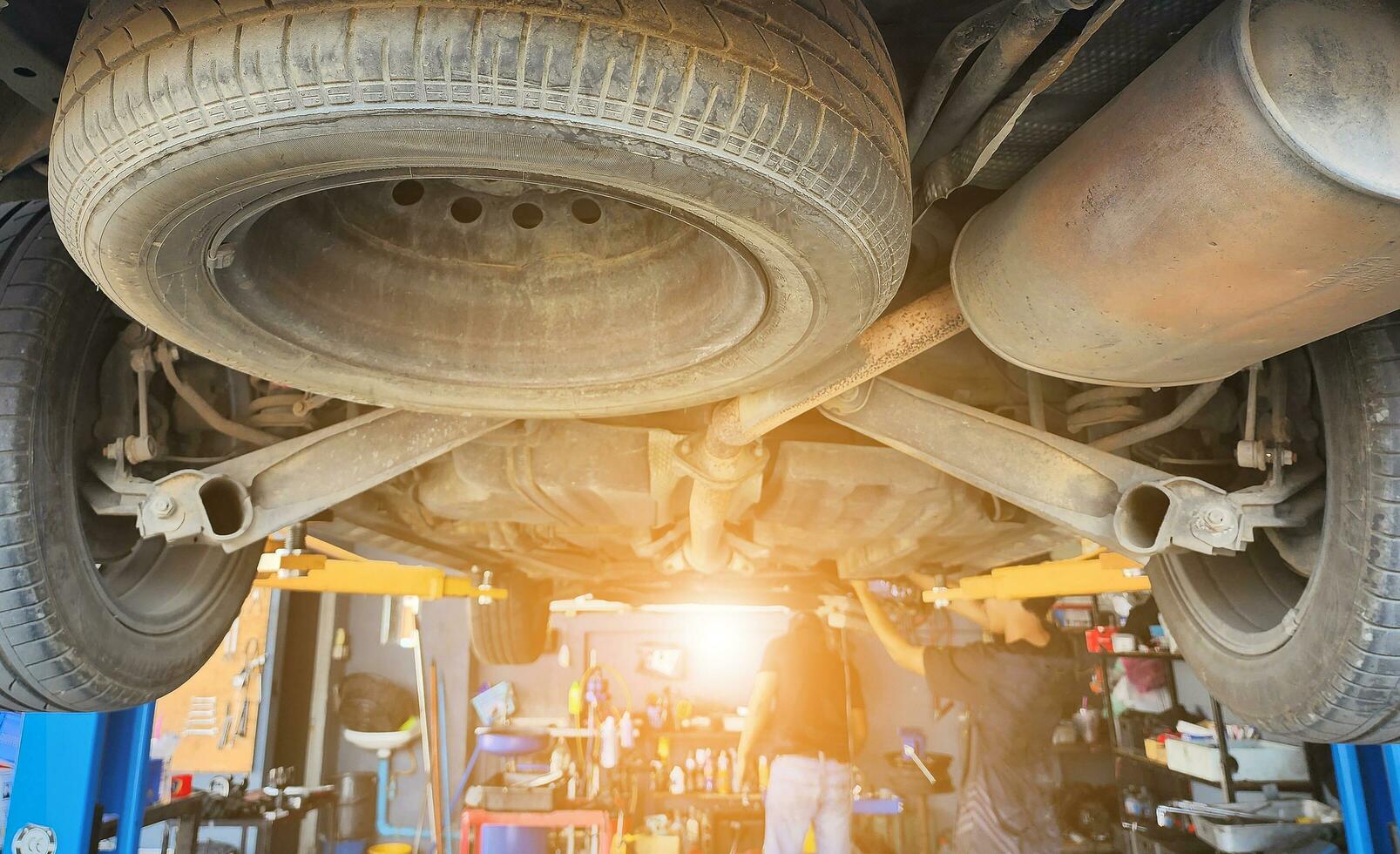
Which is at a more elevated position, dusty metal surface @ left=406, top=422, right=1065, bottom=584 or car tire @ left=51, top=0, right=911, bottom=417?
car tire @ left=51, top=0, right=911, bottom=417

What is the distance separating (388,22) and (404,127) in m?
0.09

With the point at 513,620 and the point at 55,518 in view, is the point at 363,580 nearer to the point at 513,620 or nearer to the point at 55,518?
the point at 513,620

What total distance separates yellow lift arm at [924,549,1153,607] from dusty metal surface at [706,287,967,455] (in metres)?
1.34

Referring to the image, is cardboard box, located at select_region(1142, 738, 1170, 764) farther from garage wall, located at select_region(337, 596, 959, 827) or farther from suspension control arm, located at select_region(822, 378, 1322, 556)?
suspension control arm, located at select_region(822, 378, 1322, 556)

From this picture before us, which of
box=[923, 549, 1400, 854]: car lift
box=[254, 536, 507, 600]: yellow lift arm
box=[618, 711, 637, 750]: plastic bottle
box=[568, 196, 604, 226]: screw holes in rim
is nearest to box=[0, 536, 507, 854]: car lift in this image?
box=[254, 536, 507, 600]: yellow lift arm

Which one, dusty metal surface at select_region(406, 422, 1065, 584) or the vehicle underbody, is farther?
dusty metal surface at select_region(406, 422, 1065, 584)

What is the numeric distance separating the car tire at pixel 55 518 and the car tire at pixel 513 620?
2.64 m

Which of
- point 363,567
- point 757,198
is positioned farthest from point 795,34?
point 363,567

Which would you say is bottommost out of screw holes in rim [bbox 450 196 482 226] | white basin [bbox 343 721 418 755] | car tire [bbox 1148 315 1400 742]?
white basin [bbox 343 721 418 755]

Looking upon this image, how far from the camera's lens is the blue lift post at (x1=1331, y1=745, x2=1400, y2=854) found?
2322mm

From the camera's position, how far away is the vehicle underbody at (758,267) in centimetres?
78

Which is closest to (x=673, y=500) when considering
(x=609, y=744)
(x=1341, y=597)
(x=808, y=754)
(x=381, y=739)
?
(x=1341, y=597)

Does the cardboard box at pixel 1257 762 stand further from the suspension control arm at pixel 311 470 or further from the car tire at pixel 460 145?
the suspension control arm at pixel 311 470

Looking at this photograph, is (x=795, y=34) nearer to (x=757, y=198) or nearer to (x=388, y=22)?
(x=757, y=198)
